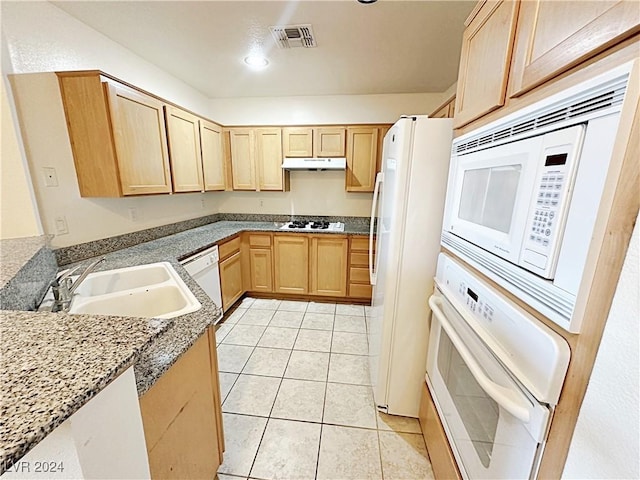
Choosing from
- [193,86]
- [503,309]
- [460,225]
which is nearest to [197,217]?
[193,86]

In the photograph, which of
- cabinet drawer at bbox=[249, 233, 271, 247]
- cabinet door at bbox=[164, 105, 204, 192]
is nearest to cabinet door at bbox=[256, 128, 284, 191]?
cabinet drawer at bbox=[249, 233, 271, 247]

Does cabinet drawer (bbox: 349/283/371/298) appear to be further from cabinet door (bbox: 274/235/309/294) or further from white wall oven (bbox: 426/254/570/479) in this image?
white wall oven (bbox: 426/254/570/479)

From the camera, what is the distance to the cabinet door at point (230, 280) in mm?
2820

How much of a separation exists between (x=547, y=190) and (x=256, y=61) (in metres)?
2.61

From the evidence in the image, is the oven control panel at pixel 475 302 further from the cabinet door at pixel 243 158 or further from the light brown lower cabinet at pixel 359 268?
the cabinet door at pixel 243 158

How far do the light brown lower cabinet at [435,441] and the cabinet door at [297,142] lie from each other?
105 inches

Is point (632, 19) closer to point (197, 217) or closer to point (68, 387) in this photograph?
point (68, 387)

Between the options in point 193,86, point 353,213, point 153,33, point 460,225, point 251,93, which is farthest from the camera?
point 353,213

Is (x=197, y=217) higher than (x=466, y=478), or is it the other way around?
(x=197, y=217)

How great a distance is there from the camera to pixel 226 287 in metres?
2.89

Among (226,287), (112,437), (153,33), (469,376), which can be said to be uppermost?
(153,33)

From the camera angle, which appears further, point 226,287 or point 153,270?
point 226,287

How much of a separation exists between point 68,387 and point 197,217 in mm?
3177

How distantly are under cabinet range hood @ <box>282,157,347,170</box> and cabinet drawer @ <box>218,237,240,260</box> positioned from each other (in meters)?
1.06
